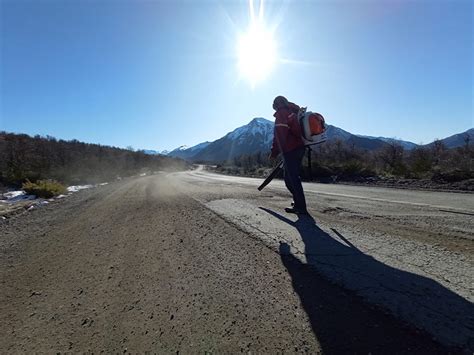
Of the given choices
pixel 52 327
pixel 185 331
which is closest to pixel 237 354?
pixel 185 331

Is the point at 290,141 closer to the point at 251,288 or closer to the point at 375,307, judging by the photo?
the point at 251,288

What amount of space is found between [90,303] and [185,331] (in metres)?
1.00

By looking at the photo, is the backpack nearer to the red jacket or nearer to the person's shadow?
the red jacket

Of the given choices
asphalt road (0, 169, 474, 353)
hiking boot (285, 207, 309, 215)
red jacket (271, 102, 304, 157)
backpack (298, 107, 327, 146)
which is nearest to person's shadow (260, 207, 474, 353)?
asphalt road (0, 169, 474, 353)

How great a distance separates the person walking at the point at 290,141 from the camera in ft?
15.6

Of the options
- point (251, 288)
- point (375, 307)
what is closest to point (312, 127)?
point (251, 288)

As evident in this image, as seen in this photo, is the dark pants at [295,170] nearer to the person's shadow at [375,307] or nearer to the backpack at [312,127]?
the backpack at [312,127]

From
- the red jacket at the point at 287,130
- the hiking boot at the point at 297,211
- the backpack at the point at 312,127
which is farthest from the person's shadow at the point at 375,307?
the red jacket at the point at 287,130

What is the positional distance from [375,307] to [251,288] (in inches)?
36.6

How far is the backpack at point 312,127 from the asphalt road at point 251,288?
133 centimetres

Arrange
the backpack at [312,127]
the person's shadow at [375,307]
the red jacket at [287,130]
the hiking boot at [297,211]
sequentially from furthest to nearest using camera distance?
the hiking boot at [297,211] < the red jacket at [287,130] < the backpack at [312,127] < the person's shadow at [375,307]

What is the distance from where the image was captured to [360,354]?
1513mm

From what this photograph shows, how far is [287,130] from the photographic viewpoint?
4793 mm

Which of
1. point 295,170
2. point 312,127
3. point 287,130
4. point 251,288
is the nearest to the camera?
point 251,288
